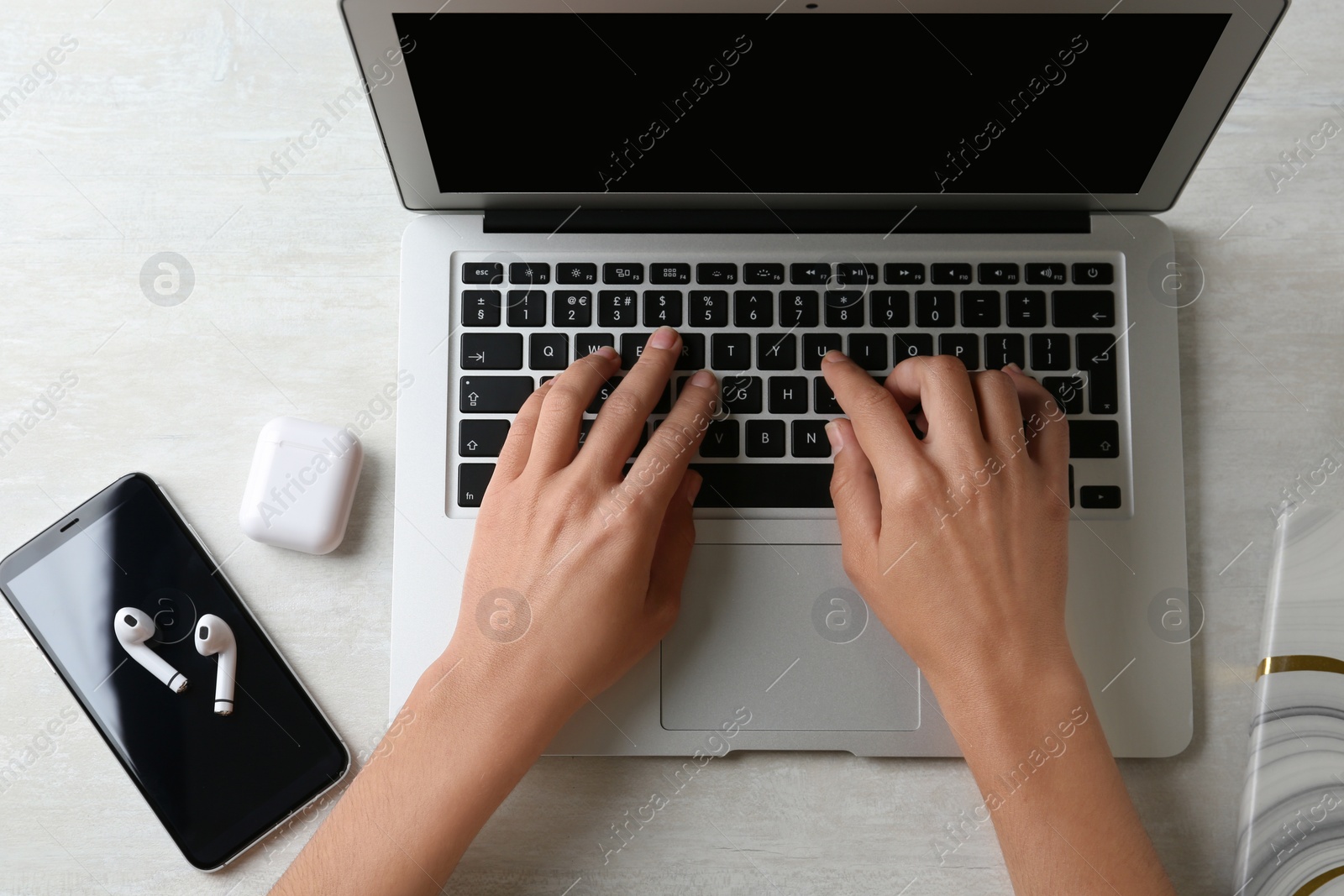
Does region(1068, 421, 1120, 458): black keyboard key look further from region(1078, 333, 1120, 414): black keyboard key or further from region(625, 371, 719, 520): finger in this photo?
region(625, 371, 719, 520): finger

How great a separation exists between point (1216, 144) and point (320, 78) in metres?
0.81

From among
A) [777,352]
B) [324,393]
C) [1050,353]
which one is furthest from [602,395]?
[1050,353]

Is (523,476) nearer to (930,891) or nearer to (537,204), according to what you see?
(537,204)

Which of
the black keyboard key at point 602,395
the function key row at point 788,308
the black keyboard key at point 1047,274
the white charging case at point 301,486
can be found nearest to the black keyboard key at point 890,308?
the function key row at point 788,308

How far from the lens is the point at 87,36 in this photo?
0.79m

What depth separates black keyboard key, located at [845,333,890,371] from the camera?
690 mm

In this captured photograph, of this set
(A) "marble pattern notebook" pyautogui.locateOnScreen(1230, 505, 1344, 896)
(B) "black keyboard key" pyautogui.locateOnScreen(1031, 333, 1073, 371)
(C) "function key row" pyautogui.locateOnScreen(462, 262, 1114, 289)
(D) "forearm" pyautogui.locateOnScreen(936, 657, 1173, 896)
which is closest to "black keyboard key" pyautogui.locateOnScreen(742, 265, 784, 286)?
(C) "function key row" pyautogui.locateOnScreen(462, 262, 1114, 289)

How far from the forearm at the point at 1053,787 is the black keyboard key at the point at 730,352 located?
293mm

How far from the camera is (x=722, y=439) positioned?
68 centimetres

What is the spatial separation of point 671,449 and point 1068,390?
32cm

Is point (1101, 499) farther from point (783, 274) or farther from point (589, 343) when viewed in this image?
point (589, 343)

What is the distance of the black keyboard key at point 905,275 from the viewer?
70cm

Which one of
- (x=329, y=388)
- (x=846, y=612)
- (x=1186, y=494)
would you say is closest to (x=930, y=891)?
(x=846, y=612)

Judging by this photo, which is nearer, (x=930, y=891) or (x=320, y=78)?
(x=930, y=891)
